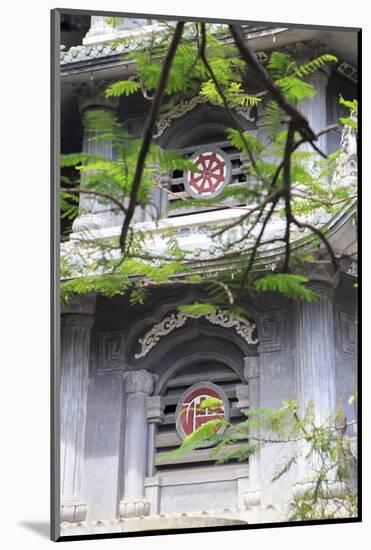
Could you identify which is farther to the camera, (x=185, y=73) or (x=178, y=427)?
(x=178, y=427)

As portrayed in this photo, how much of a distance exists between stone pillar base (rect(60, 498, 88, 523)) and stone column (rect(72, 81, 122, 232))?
142 centimetres

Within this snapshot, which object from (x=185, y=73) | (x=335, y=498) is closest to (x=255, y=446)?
(x=335, y=498)

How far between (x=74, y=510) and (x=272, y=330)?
1.52 m

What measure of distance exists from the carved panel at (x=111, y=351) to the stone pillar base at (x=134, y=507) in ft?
2.55

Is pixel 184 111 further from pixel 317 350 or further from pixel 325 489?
pixel 325 489

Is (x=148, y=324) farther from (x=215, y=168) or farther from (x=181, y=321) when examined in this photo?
(x=215, y=168)

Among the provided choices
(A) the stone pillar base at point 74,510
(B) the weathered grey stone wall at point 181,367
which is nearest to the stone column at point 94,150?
(B) the weathered grey stone wall at point 181,367

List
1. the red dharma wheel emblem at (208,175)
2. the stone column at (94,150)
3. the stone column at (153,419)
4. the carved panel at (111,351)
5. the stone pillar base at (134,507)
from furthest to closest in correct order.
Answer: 1. the carved panel at (111,351)
2. the stone column at (153,419)
3. the stone pillar base at (134,507)
4. the red dharma wheel emblem at (208,175)
5. the stone column at (94,150)

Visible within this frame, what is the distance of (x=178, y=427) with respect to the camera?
6996 millimetres

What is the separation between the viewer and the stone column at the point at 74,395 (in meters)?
6.77

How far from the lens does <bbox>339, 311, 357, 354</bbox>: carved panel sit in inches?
263

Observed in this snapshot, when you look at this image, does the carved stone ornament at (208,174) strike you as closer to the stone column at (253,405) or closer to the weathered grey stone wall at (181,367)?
the weathered grey stone wall at (181,367)

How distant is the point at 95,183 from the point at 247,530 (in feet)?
7.37

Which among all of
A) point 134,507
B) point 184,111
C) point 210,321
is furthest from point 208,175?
point 134,507
